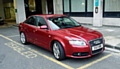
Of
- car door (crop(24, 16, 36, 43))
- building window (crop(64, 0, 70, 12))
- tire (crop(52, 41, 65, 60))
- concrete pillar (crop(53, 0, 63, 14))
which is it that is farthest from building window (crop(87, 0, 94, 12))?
tire (crop(52, 41, 65, 60))

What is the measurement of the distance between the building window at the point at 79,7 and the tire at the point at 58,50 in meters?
7.78

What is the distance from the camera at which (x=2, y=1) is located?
19.6 meters

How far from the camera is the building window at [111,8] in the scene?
35.7 ft

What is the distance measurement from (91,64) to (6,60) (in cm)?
290

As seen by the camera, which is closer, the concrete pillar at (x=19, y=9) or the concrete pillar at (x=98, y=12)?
the concrete pillar at (x=98, y=12)

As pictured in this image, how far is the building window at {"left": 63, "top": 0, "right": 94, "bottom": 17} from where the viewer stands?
1252 centimetres

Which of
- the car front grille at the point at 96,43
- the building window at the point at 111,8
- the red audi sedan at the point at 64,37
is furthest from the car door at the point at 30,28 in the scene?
the building window at the point at 111,8

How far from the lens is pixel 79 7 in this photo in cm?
1339

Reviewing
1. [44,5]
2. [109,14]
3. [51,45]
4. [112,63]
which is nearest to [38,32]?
[51,45]

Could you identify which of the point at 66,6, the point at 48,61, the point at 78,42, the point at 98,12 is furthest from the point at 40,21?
the point at 66,6

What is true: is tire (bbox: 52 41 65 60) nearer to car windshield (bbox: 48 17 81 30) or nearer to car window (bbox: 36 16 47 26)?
car windshield (bbox: 48 17 81 30)

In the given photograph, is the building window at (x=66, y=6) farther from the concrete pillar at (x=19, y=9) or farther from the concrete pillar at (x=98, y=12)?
the concrete pillar at (x=19, y=9)

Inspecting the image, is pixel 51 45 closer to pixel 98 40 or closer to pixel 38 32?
pixel 38 32

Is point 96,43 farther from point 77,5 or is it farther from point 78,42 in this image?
point 77,5
